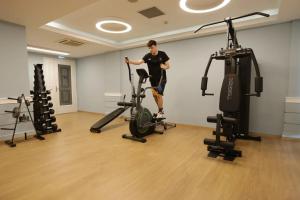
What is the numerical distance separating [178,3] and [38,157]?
11.4 feet

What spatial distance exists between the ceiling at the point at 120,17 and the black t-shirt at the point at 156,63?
75 centimetres

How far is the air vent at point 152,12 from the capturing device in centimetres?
331

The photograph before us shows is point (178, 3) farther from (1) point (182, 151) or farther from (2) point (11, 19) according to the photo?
(2) point (11, 19)

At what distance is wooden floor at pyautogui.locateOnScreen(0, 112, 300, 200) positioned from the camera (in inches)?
69.5

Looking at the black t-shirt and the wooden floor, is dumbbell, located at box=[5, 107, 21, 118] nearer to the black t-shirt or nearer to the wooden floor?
the wooden floor

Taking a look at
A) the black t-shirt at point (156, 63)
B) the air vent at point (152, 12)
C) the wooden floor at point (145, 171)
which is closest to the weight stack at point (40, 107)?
the wooden floor at point (145, 171)

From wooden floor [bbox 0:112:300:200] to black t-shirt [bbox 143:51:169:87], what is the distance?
1.52 m

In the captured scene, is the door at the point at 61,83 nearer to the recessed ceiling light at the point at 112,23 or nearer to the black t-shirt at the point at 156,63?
the recessed ceiling light at the point at 112,23

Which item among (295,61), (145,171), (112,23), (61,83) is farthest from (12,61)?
(295,61)

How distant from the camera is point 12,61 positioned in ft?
12.0

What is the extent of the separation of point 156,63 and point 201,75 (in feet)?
4.28

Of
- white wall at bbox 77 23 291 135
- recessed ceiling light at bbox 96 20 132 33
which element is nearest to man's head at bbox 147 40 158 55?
recessed ceiling light at bbox 96 20 132 33

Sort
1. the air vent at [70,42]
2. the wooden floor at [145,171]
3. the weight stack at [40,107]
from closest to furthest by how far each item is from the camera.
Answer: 1. the wooden floor at [145,171]
2. the weight stack at [40,107]
3. the air vent at [70,42]

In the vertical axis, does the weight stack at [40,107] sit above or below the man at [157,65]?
below
